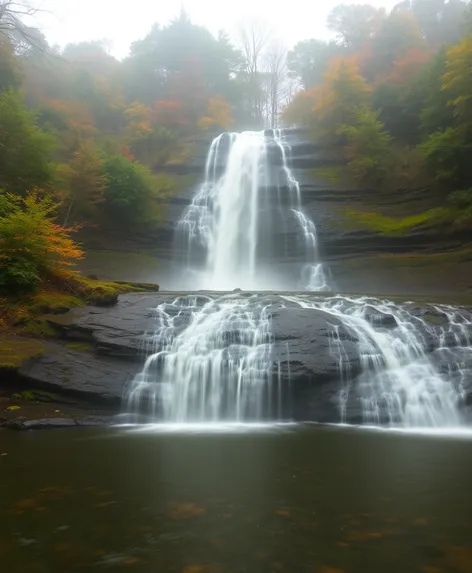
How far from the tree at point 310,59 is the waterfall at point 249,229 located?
24.4 m

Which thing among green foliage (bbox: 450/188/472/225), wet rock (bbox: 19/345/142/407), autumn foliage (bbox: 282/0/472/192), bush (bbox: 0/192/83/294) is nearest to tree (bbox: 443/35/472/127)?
autumn foliage (bbox: 282/0/472/192)

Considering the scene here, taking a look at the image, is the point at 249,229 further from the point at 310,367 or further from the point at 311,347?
the point at 310,367

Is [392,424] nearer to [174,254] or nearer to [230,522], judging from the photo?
[230,522]

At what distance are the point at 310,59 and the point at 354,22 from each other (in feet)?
16.8

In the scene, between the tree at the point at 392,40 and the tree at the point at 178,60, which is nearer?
the tree at the point at 392,40

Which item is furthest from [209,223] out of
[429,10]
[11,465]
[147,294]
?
[429,10]

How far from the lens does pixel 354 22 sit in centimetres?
4384

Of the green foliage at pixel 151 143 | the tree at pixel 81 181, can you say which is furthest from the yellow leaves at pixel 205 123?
the tree at pixel 81 181

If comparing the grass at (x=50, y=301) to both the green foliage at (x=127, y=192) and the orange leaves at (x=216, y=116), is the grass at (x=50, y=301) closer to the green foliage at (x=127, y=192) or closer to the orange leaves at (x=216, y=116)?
the green foliage at (x=127, y=192)

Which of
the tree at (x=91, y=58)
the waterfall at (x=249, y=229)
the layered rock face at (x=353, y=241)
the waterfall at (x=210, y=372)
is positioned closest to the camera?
the waterfall at (x=210, y=372)

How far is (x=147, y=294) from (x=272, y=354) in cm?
481

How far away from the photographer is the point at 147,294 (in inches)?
515

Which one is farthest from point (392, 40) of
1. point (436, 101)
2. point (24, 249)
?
point (24, 249)

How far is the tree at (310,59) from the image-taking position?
4369 centimetres
